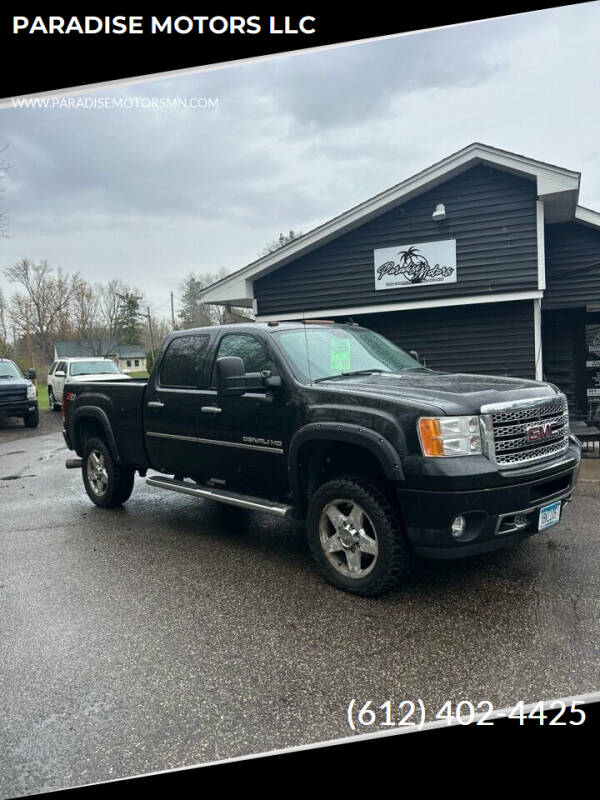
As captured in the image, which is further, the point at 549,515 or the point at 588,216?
the point at 588,216

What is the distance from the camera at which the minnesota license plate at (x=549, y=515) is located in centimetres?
385

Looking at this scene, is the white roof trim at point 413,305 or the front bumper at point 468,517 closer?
the front bumper at point 468,517

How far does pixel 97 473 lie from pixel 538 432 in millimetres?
4965

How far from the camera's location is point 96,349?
29.5 meters

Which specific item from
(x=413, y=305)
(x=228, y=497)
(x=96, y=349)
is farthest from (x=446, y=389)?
(x=96, y=349)

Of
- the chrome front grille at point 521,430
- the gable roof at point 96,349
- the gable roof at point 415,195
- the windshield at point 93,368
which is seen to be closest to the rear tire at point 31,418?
the windshield at point 93,368

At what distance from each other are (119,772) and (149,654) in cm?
96

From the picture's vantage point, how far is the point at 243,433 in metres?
4.83

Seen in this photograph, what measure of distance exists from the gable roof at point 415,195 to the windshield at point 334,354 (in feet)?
19.2

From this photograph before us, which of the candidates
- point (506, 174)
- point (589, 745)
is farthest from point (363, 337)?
point (506, 174)

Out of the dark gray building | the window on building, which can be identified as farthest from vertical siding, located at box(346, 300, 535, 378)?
the window on building

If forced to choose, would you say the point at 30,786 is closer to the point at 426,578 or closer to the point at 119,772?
the point at 119,772

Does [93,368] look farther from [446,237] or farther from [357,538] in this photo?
[357,538]

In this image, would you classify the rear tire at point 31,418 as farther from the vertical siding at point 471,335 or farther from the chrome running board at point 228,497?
the chrome running board at point 228,497
